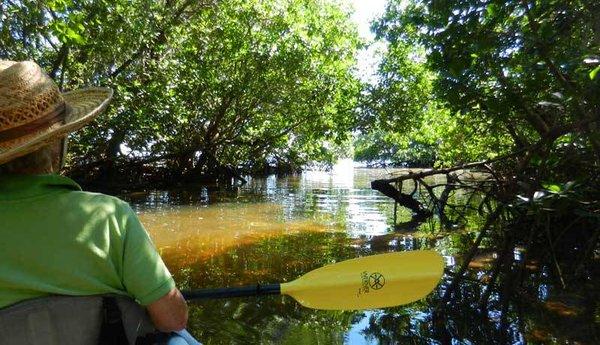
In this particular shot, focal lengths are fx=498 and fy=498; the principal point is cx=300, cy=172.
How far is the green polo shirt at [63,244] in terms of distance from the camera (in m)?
1.32

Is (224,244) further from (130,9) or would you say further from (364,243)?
(130,9)

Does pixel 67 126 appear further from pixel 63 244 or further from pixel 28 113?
pixel 63 244

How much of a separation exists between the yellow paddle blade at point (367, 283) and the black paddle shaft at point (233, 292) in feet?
0.43

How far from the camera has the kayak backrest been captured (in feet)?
4.39

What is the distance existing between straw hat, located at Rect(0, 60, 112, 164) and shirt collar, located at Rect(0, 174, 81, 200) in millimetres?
61

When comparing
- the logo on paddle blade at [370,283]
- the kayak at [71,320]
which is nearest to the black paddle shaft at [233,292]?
the logo on paddle blade at [370,283]

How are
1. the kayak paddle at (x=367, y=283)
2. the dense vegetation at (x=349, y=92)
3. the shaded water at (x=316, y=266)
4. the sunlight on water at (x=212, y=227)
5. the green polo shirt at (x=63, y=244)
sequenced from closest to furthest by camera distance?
the green polo shirt at (x=63, y=244) → the kayak paddle at (x=367, y=283) → the shaded water at (x=316, y=266) → the dense vegetation at (x=349, y=92) → the sunlight on water at (x=212, y=227)

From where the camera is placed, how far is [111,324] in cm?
144

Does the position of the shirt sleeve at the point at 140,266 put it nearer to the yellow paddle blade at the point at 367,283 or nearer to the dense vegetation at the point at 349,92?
the yellow paddle blade at the point at 367,283

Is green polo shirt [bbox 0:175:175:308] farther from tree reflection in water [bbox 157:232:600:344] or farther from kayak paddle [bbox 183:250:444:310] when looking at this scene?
tree reflection in water [bbox 157:232:600:344]

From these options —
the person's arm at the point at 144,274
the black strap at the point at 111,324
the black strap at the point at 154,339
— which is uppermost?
the person's arm at the point at 144,274

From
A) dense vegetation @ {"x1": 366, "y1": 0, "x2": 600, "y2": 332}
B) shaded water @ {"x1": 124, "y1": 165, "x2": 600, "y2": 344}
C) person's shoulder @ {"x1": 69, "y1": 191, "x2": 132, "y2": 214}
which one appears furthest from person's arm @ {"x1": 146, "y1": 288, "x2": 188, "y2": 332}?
dense vegetation @ {"x1": 366, "y1": 0, "x2": 600, "y2": 332}

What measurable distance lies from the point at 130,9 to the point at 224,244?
6348 mm

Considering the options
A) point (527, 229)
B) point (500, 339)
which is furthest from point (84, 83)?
point (500, 339)
